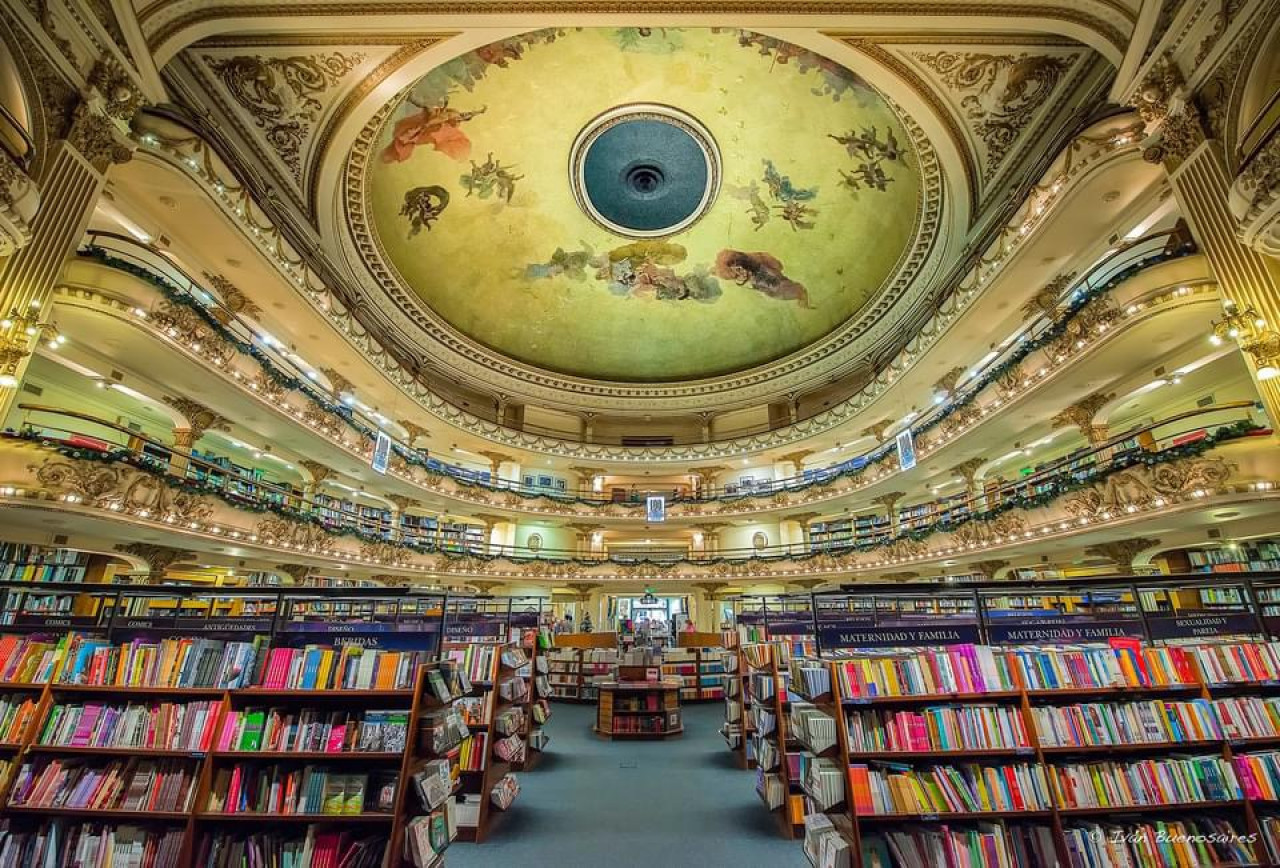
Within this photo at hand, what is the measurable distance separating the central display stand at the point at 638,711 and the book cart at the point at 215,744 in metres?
6.27

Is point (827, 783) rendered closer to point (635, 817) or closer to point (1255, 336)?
point (635, 817)

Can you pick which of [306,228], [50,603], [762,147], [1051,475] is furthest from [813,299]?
[50,603]

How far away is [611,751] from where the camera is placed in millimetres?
9086

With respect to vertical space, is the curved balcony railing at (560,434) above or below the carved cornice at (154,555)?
above

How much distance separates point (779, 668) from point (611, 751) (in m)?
4.21

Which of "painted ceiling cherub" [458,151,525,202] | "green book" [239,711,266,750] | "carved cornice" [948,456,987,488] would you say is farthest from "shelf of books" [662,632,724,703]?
"painted ceiling cherub" [458,151,525,202]

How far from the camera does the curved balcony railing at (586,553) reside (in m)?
8.17

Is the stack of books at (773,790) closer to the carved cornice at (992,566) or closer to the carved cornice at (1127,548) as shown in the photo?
the carved cornice at (1127,548)

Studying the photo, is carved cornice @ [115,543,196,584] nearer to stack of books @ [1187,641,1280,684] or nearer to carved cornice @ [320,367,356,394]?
carved cornice @ [320,367,356,394]

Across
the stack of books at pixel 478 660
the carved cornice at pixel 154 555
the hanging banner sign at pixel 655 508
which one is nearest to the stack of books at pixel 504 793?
the stack of books at pixel 478 660

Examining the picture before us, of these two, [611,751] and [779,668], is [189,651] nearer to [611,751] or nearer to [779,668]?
[779,668]

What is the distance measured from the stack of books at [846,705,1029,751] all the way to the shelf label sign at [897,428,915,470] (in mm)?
12465

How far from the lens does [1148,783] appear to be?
12.8ft

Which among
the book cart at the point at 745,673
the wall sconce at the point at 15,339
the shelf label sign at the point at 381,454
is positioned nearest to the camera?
the wall sconce at the point at 15,339
